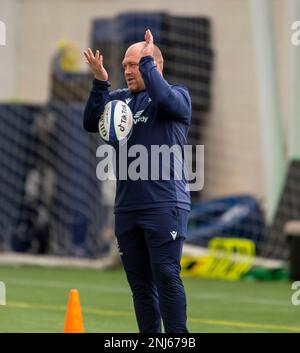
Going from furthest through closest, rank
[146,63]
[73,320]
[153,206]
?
[73,320] < [153,206] < [146,63]

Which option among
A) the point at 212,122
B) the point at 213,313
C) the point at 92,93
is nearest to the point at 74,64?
the point at 212,122

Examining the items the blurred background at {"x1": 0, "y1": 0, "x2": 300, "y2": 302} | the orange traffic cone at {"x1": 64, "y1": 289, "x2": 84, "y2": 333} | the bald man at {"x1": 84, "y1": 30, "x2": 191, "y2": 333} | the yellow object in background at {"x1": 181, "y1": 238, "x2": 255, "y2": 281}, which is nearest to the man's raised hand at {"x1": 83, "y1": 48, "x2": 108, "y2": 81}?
the bald man at {"x1": 84, "y1": 30, "x2": 191, "y2": 333}

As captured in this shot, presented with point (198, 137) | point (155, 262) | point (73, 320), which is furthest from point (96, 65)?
point (198, 137)

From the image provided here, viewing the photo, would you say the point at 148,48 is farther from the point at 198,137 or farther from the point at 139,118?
the point at 198,137

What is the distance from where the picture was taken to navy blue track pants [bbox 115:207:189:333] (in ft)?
20.2

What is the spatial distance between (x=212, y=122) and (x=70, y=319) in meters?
10.5

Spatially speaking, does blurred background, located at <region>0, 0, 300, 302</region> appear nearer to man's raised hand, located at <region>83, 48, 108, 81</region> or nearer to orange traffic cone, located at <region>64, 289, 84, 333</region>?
orange traffic cone, located at <region>64, 289, 84, 333</region>

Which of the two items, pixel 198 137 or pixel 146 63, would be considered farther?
pixel 198 137

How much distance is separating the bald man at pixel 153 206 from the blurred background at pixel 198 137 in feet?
20.2

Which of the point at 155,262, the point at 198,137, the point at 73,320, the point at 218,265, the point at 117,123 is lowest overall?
the point at 73,320

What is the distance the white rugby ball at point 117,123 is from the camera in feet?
20.6

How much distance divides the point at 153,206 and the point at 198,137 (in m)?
10.6

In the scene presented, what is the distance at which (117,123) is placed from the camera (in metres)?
6.28
